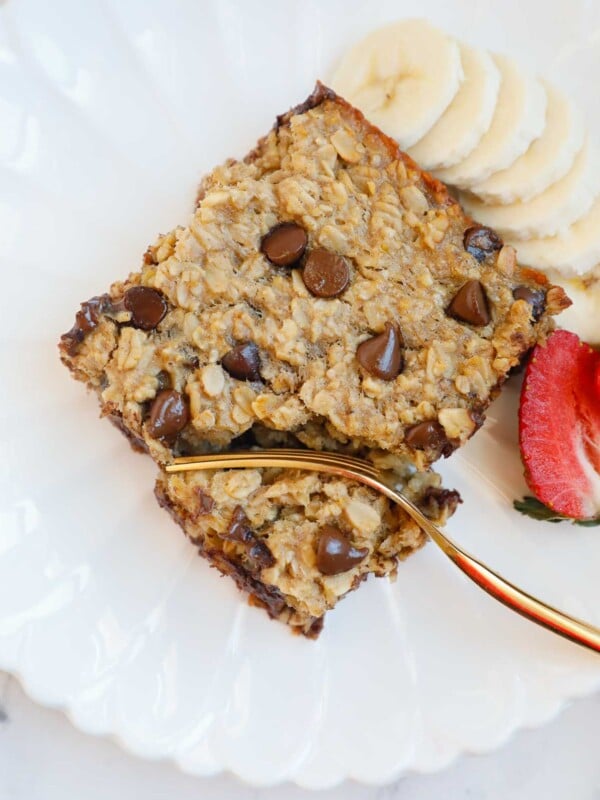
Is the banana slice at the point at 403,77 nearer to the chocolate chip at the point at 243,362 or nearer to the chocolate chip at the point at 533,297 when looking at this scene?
the chocolate chip at the point at 533,297

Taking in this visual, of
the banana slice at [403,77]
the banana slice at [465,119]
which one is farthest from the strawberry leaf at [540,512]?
the banana slice at [403,77]

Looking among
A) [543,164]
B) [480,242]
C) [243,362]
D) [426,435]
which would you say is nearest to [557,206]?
[543,164]

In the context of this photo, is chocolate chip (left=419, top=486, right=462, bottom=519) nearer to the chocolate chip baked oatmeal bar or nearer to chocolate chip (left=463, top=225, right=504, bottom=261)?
the chocolate chip baked oatmeal bar

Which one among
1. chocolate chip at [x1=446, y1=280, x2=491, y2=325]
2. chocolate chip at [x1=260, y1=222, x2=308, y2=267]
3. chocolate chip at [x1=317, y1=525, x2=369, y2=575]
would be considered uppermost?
chocolate chip at [x1=260, y1=222, x2=308, y2=267]

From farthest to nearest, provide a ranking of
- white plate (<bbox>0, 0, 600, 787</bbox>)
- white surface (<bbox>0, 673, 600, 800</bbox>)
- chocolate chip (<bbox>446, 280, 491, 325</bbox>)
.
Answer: white surface (<bbox>0, 673, 600, 800</bbox>), white plate (<bbox>0, 0, 600, 787</bbox>), chocolate chip (<bbox>446, 280, 491, 325</bbox>)

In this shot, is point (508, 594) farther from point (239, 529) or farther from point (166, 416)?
point (166, 416)

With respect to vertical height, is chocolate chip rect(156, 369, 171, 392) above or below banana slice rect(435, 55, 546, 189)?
above

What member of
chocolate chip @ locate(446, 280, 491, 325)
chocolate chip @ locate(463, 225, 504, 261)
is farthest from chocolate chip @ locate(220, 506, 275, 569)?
chocolate chip @ locate(463, 225, 504, 261)
